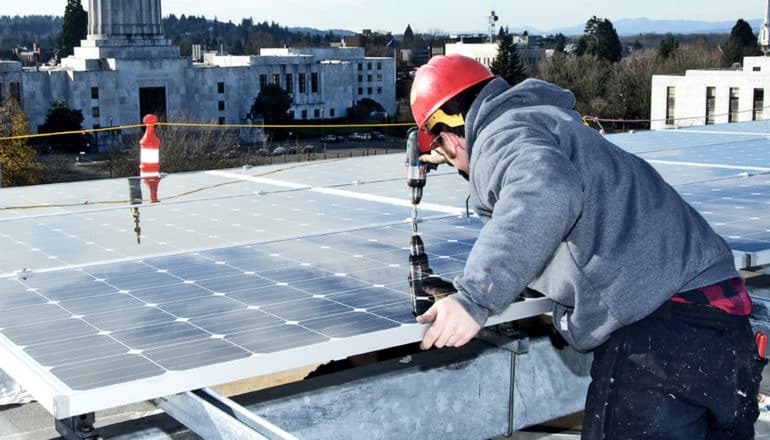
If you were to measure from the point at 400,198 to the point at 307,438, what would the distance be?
280 inches

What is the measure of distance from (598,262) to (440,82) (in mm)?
1021

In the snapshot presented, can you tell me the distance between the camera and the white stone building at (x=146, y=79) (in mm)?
107062

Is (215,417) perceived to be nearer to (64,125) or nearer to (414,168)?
(414,168)

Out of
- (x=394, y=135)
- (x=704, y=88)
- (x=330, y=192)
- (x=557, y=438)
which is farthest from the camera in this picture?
(x=394, y=135)

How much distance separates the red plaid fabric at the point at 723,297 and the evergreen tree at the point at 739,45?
369 ft

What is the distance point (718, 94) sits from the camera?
2894 inches

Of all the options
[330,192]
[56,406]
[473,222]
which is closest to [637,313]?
[56,406]

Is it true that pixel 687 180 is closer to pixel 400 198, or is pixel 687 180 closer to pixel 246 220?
pixel 400 198

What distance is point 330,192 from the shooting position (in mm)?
13539

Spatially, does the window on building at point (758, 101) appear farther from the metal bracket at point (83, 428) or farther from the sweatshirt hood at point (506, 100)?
the metal bracket at point (83, 428)

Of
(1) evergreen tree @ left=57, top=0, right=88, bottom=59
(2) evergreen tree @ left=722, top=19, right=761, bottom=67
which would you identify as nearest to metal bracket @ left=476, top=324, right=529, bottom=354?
(2) evergreen tree @ left=722, top=19, right=761, bottom=67

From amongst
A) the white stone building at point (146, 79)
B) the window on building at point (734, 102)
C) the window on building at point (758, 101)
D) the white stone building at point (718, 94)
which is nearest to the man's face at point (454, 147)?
the white stone building at point (718, 94)

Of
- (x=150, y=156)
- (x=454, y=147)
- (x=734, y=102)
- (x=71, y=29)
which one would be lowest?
(x=734, y=102)

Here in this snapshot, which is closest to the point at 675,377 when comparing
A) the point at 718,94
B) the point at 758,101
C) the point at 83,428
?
the point at 83,428
